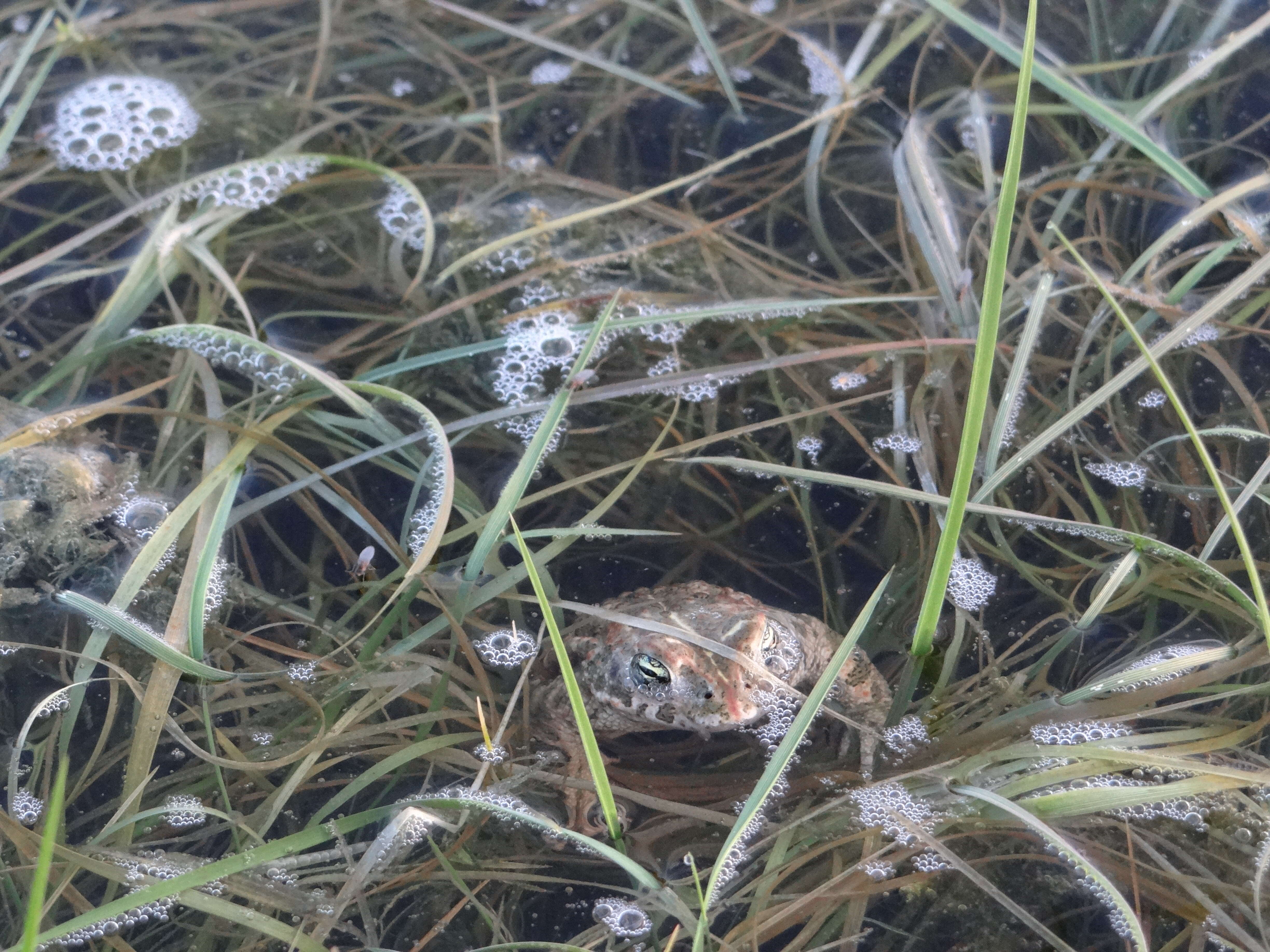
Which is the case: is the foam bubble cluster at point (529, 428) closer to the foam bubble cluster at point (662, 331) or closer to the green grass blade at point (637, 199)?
the foam bubble cluster at point (662, 331)

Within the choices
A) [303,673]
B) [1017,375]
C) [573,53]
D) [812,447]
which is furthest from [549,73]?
[303,673]

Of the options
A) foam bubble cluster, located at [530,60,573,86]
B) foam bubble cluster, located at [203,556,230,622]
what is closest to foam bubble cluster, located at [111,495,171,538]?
foam bubble cluster, located at [203,556,230,622]

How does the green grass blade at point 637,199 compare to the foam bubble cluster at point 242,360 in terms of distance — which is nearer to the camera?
the foam bubble cluster at point 242,360

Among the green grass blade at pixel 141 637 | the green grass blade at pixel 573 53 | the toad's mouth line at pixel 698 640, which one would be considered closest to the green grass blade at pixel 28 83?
the green grass blade at pixel 573 53

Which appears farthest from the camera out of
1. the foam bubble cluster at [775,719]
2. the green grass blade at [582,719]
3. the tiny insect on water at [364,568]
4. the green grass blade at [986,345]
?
the tiny insect on water at [364,568]

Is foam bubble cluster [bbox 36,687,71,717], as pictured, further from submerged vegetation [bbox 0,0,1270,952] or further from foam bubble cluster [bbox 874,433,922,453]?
foam bubble cluster [bbox 874,433,922,453]

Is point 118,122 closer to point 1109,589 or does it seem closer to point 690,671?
point 690,671

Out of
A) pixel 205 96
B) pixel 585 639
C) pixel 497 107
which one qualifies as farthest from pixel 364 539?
pixel 205 96
